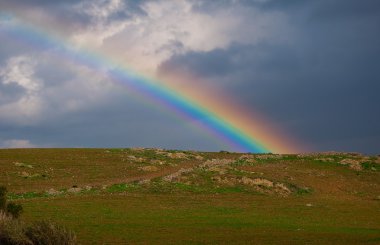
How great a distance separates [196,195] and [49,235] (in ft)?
114

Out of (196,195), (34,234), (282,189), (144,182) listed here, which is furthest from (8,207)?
(282,189)

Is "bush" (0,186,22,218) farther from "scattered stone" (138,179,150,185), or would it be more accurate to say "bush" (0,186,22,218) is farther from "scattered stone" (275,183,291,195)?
"scattered stone" (275,183,291,195)

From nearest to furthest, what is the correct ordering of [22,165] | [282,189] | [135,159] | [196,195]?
[196,195] < [282,189] < [22,165] < [135,159]

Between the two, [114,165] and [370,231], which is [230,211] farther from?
[114,165]

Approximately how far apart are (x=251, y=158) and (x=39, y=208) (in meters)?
53.4

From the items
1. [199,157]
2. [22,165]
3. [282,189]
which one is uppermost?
[199,157]

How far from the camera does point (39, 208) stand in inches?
1838

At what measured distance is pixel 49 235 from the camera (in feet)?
82.0

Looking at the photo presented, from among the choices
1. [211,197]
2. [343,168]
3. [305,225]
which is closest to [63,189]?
[211,197]

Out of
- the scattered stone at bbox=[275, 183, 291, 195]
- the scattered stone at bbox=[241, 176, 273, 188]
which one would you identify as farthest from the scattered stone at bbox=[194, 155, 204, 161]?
the scattered stone at bbox=[275, 183, 291, 195]

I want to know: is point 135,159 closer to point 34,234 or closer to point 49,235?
point 34,234

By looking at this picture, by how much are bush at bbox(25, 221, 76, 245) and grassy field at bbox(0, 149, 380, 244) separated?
6.14 meters

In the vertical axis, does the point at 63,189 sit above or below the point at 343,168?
below

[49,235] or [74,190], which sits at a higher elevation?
[74,190]
